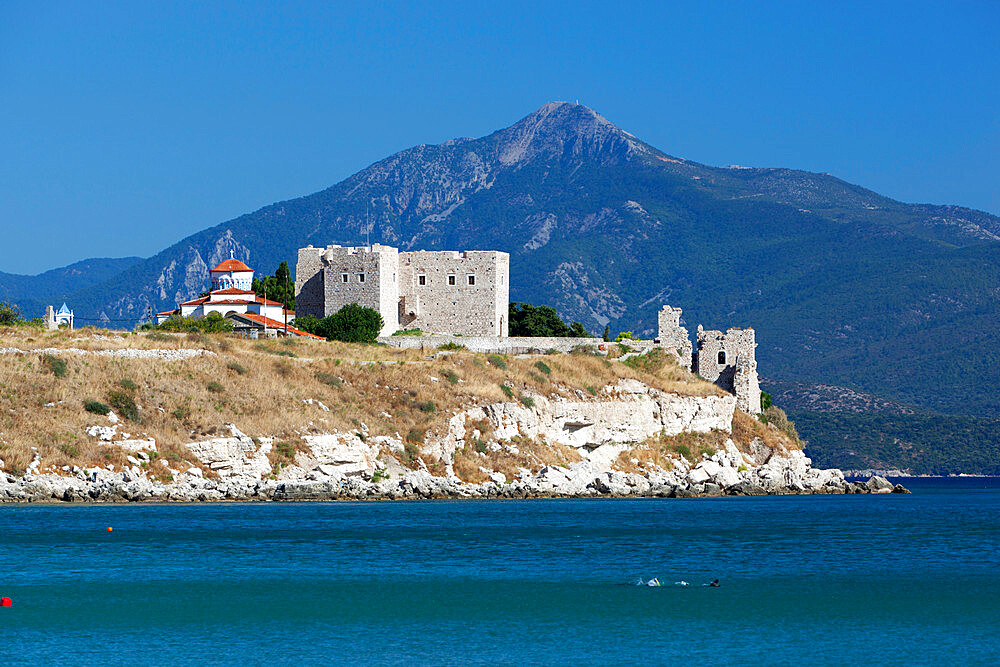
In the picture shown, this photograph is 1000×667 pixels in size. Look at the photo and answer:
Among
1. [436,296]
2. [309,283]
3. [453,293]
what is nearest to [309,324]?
[309,283]

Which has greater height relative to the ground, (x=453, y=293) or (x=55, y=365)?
(x=453, y=293)

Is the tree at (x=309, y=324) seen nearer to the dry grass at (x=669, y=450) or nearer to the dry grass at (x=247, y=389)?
the dry grass at (x=247, y=389)

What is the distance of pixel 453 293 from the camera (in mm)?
77562

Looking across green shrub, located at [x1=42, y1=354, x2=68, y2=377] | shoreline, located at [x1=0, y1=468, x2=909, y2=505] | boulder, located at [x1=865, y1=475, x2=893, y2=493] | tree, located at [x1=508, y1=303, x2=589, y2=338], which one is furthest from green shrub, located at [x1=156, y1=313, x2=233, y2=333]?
boulder, located at [x1=865, y1=475, x2=893, y2=493]

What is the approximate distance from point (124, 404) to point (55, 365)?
373 cm

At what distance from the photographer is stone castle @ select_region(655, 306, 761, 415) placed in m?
77.6

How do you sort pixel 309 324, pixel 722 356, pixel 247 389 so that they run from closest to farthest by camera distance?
1. pixel 247 389
2. pixel 309 324
3. pixel 722 356

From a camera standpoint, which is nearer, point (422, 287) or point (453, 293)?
point (453, 293)

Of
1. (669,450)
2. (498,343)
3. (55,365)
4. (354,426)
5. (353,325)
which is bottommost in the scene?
(669,450)

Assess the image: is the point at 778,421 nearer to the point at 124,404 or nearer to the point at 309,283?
the point at 309,283

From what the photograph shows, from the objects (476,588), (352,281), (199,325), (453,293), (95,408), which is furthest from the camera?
(453,293)

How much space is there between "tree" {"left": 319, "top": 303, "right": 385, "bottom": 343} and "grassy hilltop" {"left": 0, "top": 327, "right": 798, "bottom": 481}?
495cm

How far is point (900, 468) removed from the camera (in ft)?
504

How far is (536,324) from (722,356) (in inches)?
455
